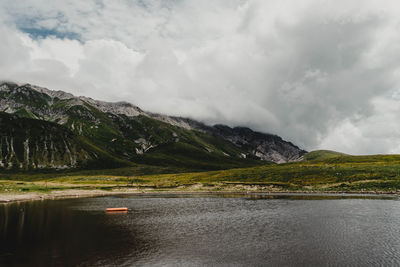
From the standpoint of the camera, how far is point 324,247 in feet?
129

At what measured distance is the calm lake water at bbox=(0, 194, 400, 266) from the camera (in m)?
34.4

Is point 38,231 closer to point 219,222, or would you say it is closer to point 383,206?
point 219,222

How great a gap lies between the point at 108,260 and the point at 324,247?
29.7m

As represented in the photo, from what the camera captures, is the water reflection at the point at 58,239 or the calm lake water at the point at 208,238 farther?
the water reflection at the point at 58,239

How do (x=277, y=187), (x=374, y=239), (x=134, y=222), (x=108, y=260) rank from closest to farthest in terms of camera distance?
(x=108, y=260)
(x=374, y=239)
(x=134, y=222)
(x=277, y=187)

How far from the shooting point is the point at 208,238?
45.8 m

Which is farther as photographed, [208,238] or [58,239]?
[208,238]

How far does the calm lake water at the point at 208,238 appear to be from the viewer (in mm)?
34406

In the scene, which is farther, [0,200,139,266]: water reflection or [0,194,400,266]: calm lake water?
[0,200,139,266]: water reflection

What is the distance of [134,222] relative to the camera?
62.8 m

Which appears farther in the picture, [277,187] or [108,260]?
[277,187]

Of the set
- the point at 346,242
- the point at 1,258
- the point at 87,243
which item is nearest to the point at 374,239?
the point at 346,242

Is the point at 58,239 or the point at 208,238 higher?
the point at 58,239

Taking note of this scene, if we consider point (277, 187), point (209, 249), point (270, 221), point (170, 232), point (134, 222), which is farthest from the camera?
point (277, 187)
